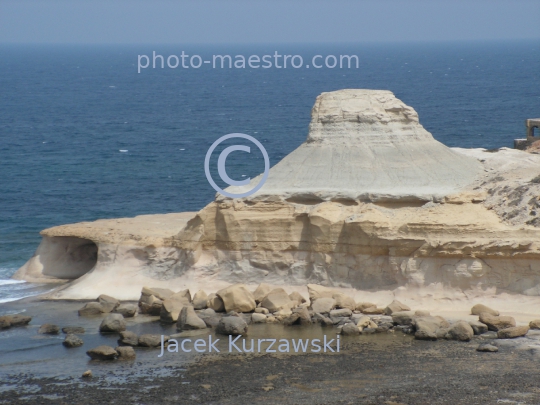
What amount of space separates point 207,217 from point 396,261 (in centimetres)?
752

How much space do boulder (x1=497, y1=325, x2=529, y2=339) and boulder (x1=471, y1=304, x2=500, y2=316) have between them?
1613mm

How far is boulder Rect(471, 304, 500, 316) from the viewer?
3547cm

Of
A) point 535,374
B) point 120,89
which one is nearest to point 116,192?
point 535,374

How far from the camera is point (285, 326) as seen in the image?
119ft

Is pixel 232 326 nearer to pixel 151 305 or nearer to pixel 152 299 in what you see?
pixel 151 305

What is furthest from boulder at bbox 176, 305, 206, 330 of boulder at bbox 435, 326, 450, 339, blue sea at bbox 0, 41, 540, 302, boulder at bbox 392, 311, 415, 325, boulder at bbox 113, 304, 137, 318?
blue sea at bbox 0, 41, 540, 302

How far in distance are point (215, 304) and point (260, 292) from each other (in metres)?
1.74

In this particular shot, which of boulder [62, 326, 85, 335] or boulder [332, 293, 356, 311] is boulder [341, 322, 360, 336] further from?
boulder [62, 326, 85, 335]

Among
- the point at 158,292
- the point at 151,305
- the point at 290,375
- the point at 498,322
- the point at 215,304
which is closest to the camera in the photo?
the point at 290,375

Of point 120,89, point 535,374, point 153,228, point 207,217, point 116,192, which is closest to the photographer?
point 535,374

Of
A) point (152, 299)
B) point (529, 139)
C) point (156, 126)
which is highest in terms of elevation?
point (156, 126)

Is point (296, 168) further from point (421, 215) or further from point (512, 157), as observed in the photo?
point (512, 157)

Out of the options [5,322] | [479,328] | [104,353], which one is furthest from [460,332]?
[5,322]

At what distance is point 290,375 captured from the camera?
30859 millimetres
